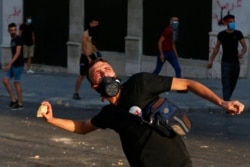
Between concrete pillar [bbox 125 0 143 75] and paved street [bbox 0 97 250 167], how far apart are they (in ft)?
25.6

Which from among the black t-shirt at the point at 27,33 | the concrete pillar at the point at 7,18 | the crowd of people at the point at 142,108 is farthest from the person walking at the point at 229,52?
the concrete pillar at the point at 7,18

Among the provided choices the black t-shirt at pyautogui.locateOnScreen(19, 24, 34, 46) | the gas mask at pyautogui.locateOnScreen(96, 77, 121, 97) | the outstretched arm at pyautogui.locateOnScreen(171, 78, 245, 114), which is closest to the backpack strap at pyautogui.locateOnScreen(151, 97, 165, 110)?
the outstretched arm at pyautogui.locateOnScreen(171, 78, 245, 114)

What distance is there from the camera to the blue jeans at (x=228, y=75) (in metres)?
13.9

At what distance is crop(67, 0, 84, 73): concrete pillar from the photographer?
74.4ft

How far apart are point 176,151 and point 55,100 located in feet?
37.5

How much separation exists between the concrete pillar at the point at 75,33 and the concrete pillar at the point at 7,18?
239 cm

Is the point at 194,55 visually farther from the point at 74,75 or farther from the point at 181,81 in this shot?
the point at 181,81

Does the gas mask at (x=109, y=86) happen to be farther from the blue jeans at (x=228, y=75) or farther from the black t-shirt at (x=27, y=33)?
the black t-shirt at (x=27, y=33)

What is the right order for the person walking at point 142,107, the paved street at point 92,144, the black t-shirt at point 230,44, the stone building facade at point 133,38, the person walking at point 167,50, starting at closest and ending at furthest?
the person walking at point 142,107 → the paved street at point 92,144 → the black t-shirt at point 230,44 → the person walking at point 167,50 → the stone building facade at point 133,38

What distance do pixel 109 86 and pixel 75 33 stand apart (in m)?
18.4

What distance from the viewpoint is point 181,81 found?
477 cm

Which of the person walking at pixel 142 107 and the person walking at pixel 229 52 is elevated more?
the person walking at pixel 142 107

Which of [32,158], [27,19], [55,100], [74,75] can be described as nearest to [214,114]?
[55,100]

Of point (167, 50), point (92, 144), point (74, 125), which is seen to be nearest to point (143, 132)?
point (74, 125)
